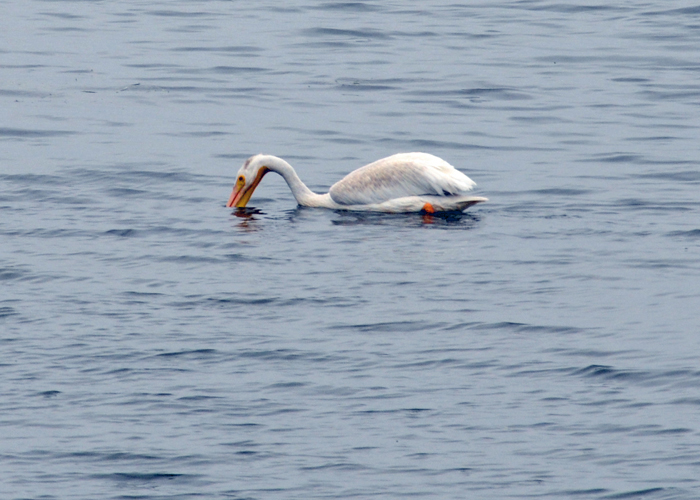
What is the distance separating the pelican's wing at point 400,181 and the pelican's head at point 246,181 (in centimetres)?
111

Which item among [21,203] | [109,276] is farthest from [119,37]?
[109,276]

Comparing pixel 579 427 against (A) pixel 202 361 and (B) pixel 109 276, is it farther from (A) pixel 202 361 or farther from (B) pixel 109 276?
(B) pixel 109 276

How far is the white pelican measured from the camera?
16734mm

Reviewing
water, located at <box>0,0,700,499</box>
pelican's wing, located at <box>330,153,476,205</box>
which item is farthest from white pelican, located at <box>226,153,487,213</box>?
water, located at <box>0,0,700,499</box>

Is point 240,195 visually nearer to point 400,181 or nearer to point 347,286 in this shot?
point 400,181

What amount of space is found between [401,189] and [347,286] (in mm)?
3868

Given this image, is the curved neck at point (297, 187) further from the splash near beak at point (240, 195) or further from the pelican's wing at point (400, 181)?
the splash near beak at point (240, 195)

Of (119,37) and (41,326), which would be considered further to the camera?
(119,37)

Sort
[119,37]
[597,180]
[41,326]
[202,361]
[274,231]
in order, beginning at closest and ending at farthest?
[202,361], [41,326], [274,231], [597,180], [119,37]

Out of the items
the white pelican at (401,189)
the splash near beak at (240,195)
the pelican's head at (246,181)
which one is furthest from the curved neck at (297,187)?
the splash near beak at (240,195)

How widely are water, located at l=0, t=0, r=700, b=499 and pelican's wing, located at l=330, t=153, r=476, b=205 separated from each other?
39cm

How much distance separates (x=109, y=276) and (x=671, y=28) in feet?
65.3

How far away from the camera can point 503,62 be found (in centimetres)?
2748

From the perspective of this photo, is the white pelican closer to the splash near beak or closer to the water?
the splash near beak
